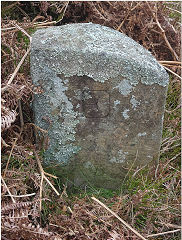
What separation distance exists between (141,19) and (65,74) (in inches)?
53.9

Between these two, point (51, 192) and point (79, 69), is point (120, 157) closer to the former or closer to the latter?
point (51, 192)

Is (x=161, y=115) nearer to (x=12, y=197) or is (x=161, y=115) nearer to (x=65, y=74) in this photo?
(x=65, y=74)

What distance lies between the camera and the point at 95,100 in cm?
228

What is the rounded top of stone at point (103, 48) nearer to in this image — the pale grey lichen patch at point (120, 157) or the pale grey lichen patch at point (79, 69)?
the pale grey lichen patch at point (79, 69)

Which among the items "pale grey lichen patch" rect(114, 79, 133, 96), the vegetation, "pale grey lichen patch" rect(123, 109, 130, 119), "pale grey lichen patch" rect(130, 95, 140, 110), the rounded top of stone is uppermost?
the rounded top of stone

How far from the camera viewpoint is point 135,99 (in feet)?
7.50

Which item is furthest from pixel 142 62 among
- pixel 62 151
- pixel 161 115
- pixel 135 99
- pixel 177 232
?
pixel 177 232

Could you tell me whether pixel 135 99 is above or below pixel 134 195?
above

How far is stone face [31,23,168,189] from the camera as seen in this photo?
219cm

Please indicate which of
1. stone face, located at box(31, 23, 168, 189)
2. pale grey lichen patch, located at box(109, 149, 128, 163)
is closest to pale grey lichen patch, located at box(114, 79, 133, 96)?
stone face, located at box(31, 23, 168, 189)

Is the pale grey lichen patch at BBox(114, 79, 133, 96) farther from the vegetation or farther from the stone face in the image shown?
the vegetation

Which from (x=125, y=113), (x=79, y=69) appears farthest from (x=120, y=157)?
(x=79, y=69)

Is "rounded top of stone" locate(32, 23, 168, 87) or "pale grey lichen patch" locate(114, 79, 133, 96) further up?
"rounded top of stone" locate(32, 23, 168, 87)

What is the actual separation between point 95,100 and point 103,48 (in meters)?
0.32
